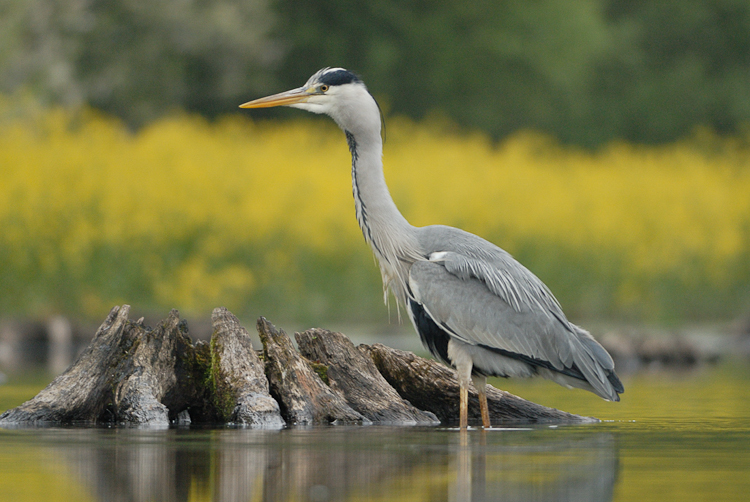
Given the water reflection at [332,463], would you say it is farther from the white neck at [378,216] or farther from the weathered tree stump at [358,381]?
the white neck at [378,216]

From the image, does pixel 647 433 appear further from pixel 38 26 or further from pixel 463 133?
pixel 463 133

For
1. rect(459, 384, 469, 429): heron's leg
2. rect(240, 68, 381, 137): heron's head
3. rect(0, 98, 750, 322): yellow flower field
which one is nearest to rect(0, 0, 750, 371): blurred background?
rect(0, 98, 750, 322): yellow flower field

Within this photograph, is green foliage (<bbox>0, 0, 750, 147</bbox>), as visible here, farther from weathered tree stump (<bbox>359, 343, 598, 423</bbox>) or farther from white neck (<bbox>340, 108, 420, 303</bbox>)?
weathered tree stump (<bbox>359, 343, 598, 423</bbox>)

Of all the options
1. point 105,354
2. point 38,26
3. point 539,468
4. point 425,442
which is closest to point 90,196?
point 38,26

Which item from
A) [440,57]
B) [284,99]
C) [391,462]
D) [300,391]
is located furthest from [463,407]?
[440,57]

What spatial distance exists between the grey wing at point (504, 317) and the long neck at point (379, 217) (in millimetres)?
208

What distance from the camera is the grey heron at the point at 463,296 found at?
7.40 m

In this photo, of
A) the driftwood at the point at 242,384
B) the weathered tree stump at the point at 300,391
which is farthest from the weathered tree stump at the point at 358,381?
the weathered tree stump at the point at 300,391

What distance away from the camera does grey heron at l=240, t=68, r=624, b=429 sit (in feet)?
24.3

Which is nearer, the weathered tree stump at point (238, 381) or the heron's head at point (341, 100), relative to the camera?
the weathered tree stump at point (238, 381)

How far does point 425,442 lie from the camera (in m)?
6.14

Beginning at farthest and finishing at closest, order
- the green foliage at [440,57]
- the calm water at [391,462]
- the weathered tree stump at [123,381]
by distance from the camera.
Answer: the green foliage at [440,57] < the weathered tree stump at [123,381] < the calm water at [391,462]

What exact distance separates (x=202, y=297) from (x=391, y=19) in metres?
13.8

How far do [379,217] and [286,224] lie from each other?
30.3 feet
